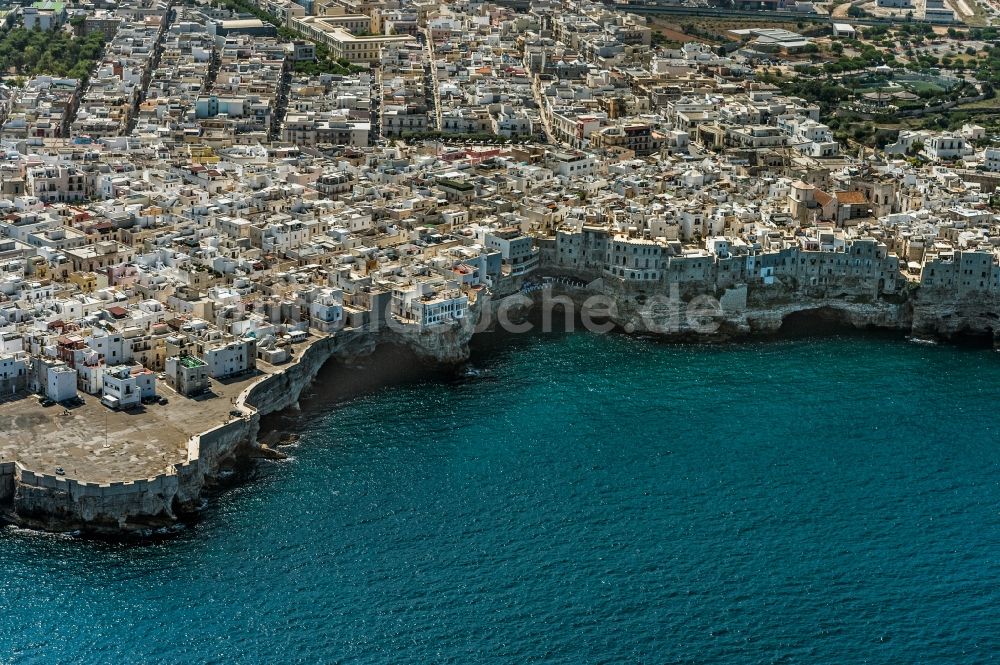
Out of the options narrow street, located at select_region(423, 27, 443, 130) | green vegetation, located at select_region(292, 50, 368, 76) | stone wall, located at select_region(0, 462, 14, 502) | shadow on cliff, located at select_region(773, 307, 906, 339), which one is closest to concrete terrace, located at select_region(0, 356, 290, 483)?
stone wall, located at select_region(0, 462, 14, 502)

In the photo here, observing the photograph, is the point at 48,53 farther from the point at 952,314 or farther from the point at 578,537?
the point at 578,537

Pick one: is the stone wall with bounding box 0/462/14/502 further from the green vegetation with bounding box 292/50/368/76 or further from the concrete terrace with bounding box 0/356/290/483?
the green vegetation with bounding box 292/50/368/76

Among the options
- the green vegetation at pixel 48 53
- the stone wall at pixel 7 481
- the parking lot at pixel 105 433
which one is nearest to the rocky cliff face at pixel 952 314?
the parking lot at pixel 105 433

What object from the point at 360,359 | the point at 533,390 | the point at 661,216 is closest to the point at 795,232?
the point at 661,216

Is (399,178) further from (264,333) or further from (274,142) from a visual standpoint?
(264,333)

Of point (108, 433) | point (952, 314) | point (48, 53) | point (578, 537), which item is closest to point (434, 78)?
point (48, 53)

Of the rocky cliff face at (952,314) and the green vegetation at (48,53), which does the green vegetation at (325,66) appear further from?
the rocky cliff face at (952,314)

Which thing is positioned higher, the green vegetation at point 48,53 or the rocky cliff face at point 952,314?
the green vegetation at point 48,53
